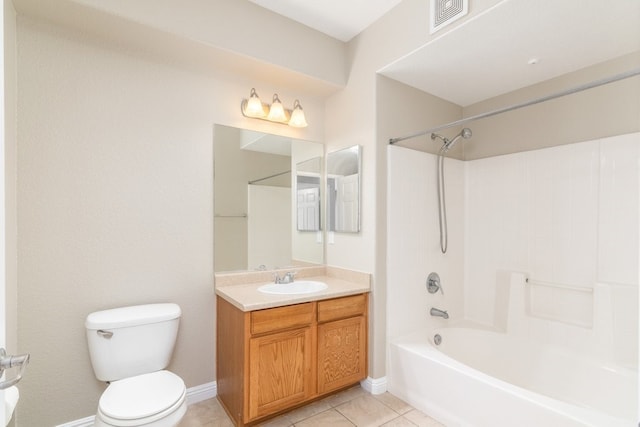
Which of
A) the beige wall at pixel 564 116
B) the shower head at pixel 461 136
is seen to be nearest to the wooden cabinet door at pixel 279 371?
the shower head at pixel 461 136

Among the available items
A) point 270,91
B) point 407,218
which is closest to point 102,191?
point 270,91

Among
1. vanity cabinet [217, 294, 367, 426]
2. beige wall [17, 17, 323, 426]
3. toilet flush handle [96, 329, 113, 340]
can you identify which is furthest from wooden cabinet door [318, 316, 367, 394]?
toilet flush handle [96, 329, 113, 340]

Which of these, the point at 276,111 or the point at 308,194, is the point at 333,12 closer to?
the point at 276,111

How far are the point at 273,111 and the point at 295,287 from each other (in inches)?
53.5

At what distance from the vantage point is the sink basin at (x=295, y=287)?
2.37 meters

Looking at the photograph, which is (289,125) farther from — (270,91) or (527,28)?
(527,28)

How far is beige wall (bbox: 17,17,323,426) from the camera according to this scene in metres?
1.80

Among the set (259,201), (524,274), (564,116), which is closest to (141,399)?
(259,201)

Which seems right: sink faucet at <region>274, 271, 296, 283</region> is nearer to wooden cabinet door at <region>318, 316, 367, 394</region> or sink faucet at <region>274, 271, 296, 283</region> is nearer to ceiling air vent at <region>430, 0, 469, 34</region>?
wooden cabinet door at <region>318, 316, 367, 394</region>

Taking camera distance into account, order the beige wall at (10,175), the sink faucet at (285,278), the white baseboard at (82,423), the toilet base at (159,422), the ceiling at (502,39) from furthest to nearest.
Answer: the sink faucet at (285,278) → the white baseboard at (82,423) → the ceiling at (502,39) → the beige wall at (10,175) → the toilet base at (159,422)

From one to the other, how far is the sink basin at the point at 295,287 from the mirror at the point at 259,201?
8.4 inches

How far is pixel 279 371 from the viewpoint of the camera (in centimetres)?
201

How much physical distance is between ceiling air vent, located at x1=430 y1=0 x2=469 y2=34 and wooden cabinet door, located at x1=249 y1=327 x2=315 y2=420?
205 centimetres

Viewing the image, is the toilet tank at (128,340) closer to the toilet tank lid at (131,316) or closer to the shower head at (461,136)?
the toilet tank lid at (131,316)
